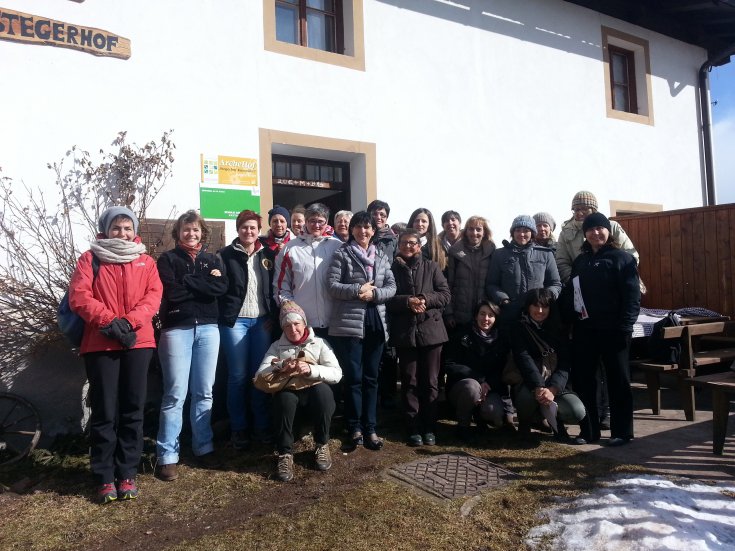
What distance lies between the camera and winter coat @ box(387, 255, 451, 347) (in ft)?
14.9

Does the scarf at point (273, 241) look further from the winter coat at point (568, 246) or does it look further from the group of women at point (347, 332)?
the winter coat at point (568, 246)

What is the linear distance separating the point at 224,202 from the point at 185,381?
2.30 meters

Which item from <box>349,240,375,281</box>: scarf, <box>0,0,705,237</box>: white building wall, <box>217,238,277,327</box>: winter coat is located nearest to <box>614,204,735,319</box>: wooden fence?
<box>0,0,705,237</box>: white building wall

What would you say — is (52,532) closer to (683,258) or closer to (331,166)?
(331,166)

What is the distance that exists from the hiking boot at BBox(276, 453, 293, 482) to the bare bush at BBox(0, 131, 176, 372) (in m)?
2.39

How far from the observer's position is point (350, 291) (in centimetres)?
427

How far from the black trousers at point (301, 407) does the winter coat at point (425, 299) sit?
797 millimetres

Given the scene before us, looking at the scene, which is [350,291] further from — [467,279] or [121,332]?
[121,332]

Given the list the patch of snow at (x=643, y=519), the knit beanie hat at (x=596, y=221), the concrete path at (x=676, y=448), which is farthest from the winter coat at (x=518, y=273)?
the patch of snow at (x=643, y=519)

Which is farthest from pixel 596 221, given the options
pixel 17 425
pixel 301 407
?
pixel 17 425

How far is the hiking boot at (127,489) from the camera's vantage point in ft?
12.0

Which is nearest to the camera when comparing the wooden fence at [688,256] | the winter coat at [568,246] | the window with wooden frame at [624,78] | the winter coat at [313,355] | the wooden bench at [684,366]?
the winter coat at [313,355]

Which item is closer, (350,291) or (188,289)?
(188,289)

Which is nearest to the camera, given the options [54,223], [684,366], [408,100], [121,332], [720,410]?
[121,332]
